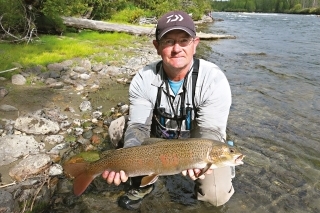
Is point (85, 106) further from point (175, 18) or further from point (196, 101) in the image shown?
point (175, 18)

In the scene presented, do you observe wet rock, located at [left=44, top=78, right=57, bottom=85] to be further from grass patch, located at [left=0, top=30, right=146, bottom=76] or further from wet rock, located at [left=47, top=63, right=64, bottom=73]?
grass patch, located at [left=0, top=30, right=146, bottom=76]

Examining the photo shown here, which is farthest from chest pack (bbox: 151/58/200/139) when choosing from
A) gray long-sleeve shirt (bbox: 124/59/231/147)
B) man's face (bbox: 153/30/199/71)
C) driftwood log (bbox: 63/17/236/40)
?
driftwood log (bbox: 63/17/236/40)

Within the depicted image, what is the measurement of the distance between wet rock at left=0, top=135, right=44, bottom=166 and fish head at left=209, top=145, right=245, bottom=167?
2.88m

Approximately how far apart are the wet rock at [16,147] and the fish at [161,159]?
177 cm

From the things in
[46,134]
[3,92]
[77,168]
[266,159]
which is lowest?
[266,159]

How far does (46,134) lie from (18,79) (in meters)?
3.18

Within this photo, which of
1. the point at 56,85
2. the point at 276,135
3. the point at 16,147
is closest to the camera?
the point at 16,147

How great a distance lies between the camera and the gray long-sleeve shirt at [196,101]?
355 cm

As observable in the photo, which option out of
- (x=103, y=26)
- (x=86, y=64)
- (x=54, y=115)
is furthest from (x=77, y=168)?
(x=103, y=26)

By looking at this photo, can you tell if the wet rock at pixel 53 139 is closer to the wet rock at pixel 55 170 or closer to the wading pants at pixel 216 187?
the wet rock at pixel 55 170

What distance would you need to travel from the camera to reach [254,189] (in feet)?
14.4

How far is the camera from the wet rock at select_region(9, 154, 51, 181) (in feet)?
13.1

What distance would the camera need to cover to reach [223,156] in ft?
9.69

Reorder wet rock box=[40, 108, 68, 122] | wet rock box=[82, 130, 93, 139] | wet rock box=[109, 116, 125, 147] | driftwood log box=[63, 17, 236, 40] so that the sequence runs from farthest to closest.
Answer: driftwood log box=[63, 17, 236, 40]
wet rock box=[40, 108, 68, 122]
wet rock box=[82, 130, 93, 139]
wet rock box=[109, 116, 125, 147]
